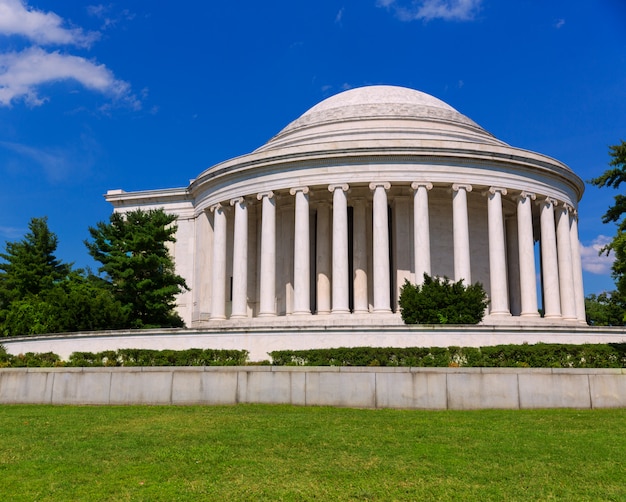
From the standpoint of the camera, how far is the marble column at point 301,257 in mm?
41625

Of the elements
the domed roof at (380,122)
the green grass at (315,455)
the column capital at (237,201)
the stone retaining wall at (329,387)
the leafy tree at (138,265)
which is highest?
the domed roof at (380,122)

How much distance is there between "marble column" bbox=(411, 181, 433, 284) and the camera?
4094 centimetres

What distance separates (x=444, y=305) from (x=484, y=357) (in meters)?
8.21

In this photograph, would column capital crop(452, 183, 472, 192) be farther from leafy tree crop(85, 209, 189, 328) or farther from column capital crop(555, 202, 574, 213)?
leafy tree crop(85, 209, 189, 328)

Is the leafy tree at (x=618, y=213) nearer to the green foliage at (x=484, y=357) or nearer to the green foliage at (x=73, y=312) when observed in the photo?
the green foliage at (x=484, y=357)

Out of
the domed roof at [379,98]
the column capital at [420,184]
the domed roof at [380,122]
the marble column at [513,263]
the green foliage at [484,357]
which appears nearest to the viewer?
the green foliage at [484,357]

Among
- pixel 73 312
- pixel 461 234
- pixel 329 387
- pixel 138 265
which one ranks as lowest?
pixel 329 387

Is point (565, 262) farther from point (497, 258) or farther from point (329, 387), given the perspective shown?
point (329, 387)

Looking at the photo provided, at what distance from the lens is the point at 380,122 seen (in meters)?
49.3

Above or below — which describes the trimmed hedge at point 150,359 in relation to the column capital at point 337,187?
below

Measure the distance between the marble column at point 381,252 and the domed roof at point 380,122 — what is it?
4808 millimetres

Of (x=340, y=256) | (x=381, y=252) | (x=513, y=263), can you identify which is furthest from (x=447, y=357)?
(x=513, y=263)

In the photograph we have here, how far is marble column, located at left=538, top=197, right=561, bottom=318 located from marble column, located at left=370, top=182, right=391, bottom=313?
11.7 meters

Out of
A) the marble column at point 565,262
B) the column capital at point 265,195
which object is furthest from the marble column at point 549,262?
the column capital at point 265,195
